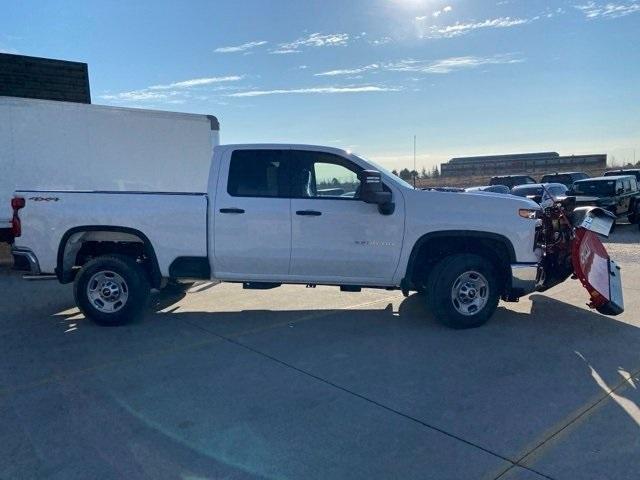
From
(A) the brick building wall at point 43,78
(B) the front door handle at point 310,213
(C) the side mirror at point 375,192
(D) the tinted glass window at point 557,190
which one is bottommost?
(D) the tinted glass window at point 557,190

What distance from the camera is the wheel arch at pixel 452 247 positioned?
5816mm

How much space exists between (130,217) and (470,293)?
159 inches

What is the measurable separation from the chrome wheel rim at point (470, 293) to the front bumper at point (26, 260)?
4.93 m

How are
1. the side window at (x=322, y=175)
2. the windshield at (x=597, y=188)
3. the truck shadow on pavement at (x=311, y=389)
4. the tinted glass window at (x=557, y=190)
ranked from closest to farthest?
1. the truck shadow on pavement at (x=311, y=389)
2. the side window at (x=322, y=175)
3. the windshield at (x=597, y=188)
4. the tinted glass window at (x=557, y=190)

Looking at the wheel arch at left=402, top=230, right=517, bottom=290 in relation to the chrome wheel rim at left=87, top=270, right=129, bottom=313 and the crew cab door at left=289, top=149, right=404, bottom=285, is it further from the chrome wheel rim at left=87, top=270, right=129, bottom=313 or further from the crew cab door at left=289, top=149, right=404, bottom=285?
the chrome wheel rim at left=87, top=270, right=129, bottom=313

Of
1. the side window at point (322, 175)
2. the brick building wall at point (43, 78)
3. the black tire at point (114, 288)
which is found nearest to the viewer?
the side window at point (322, 175)

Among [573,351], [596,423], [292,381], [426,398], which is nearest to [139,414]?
[292,381]

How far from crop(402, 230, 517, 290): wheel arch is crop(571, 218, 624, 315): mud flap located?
2.46 ft

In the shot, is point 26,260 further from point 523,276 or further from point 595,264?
point 595,264

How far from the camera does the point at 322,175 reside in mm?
6094

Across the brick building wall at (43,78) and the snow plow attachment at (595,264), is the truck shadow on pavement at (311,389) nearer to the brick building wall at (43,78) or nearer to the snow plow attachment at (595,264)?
the snow plow attachment at (595,264)

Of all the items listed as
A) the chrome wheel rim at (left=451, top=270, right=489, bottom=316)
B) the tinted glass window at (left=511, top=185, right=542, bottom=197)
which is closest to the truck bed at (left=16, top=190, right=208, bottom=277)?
the chrome wheel rim at (left=451, top=270, right=489, bottom=316)

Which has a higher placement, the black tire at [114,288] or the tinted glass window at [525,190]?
the tinted glass window at [525,190]

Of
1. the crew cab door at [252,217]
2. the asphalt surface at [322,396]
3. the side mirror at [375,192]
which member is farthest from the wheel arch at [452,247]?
the crew cab door at [252,217]
